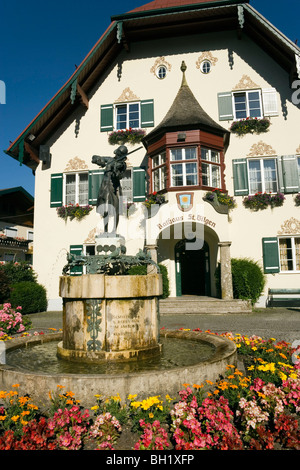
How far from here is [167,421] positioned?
3.27 meters

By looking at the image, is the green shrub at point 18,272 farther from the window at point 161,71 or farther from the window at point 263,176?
the window at point 161,71

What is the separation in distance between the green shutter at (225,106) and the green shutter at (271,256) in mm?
5969

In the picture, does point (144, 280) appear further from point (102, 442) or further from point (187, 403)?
point (102, 442)

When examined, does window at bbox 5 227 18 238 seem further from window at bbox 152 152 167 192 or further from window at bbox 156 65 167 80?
window at bbox 156 65 167 80

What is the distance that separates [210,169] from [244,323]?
6.90 metres

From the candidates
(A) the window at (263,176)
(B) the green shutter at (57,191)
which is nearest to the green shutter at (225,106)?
(A) the window at (263,176)

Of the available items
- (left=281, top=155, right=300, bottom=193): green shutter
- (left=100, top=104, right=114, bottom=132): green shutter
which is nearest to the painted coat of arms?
(left=281, top=155, right=300, bottom=193): green shutter

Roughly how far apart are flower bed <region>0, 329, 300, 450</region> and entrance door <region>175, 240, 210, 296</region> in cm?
1179

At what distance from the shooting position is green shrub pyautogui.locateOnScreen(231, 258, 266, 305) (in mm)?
13445

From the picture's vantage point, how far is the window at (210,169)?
1414 centimetres

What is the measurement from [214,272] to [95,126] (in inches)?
355

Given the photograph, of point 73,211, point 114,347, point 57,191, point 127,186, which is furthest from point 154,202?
point 114,347

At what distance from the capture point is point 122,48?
1700 centimetres

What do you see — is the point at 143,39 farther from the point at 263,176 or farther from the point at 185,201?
the point at 185,201
